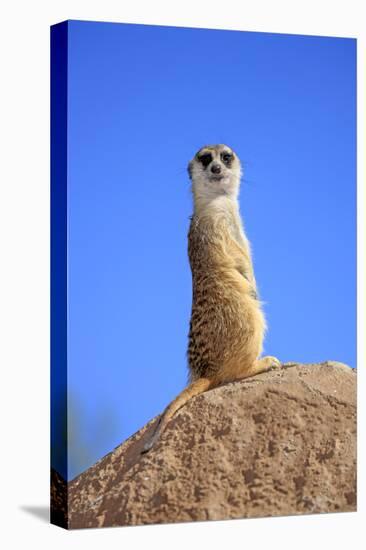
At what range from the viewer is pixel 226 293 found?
10.3 meters

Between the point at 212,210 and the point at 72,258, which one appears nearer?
the point at 72,258

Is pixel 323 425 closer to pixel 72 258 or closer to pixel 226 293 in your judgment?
pixel 226 293

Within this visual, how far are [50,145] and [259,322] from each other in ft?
7.02

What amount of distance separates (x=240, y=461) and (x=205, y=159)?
7.79ft

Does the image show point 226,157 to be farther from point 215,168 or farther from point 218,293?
point 218,293

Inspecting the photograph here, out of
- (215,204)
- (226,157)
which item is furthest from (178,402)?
(226,157)

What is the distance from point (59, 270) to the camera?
32.2 ft

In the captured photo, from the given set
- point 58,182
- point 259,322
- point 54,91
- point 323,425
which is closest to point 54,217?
point 58,182

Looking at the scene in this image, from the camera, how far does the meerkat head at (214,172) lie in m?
10.3

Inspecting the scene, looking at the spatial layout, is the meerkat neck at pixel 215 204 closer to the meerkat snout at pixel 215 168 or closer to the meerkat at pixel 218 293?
the meerkat at pixel 218 293

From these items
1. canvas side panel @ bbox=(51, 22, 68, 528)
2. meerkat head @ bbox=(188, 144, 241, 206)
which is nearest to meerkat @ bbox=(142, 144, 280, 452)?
meerkat head @ bbox=(188, 144, 241, 206)

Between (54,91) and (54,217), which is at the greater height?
(54,91)

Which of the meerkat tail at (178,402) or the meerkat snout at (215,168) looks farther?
the meerkat snout at (215,168)

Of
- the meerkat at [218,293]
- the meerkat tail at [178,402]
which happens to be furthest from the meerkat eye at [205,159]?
the meerkat tail at [178,402]
